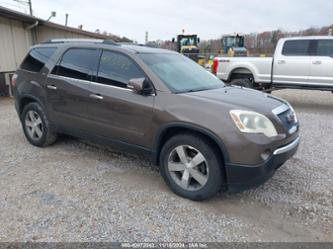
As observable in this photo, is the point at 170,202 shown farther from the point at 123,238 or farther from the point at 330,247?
the point at 330,247

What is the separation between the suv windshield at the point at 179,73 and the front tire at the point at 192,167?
2.28 feet

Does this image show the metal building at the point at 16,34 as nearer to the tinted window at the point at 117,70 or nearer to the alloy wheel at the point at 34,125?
the alloy wheel at the point at 34,125

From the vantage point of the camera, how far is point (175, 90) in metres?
3.64

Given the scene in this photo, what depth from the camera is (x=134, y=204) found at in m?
3.38

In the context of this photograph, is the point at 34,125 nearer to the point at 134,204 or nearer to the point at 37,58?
the point at 37,58

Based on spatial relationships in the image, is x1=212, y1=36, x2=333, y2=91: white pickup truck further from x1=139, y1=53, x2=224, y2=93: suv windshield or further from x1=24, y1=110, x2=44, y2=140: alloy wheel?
x1=24, y1=110, x2=44, y2=140: alloy wheel

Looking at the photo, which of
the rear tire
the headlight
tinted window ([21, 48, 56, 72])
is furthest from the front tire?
tinted window ([21, 48, 56, 72])

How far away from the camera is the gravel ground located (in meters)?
2.88

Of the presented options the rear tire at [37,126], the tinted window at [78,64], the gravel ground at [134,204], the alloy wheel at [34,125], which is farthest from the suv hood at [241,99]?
the alloy wheel at [34,125]

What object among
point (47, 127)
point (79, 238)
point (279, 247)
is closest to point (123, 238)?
point (79, 238)

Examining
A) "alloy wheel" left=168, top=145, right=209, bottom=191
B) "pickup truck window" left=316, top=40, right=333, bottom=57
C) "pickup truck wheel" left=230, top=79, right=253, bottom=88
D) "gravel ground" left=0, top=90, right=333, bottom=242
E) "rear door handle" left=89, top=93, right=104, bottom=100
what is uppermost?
"pickup truck window" left=316, top=40, right=333, bottom=57

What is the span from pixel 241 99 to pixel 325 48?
691 cm

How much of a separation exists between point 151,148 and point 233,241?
1465 mm

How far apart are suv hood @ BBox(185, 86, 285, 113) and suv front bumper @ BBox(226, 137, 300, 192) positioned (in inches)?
20.6
